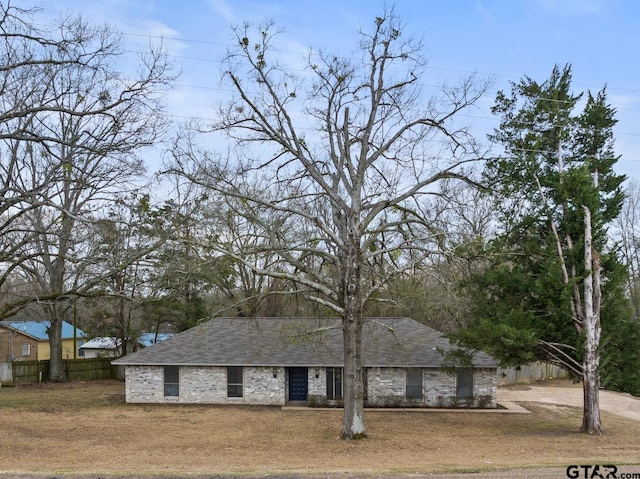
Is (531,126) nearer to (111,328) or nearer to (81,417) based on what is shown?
(81,417)

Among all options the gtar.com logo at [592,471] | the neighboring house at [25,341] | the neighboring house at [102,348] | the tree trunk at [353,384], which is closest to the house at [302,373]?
the tree trunk at [353,384]

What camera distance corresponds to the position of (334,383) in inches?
1084

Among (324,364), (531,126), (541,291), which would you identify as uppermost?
(531,126)

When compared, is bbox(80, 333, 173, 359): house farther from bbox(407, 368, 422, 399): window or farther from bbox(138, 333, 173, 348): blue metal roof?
bbox(407, 368, 422, 399): window

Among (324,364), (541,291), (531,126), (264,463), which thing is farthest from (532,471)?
(324,364)

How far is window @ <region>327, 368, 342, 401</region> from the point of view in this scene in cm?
2747

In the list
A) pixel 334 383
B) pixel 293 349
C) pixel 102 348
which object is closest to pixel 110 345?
pixel 102 348

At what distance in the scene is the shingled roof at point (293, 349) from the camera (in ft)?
89.9

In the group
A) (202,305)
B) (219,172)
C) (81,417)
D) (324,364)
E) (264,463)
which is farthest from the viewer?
(202,305)

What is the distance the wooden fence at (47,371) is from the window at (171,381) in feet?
43.5

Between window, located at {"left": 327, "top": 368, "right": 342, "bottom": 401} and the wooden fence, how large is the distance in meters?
19.5

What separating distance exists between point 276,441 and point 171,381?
1112cm

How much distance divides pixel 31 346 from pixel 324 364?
34.1 meters

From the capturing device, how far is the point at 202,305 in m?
41.2
